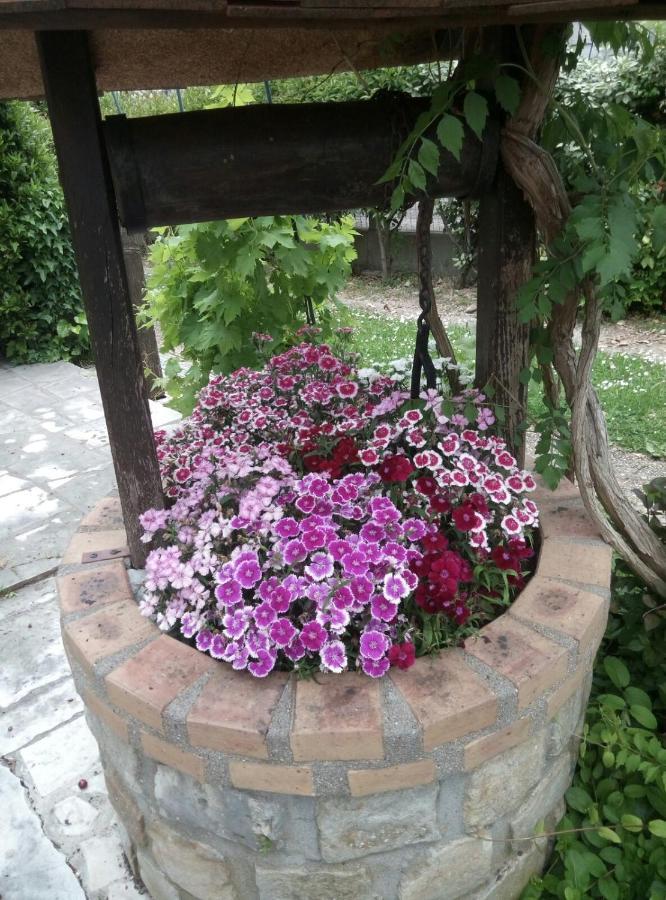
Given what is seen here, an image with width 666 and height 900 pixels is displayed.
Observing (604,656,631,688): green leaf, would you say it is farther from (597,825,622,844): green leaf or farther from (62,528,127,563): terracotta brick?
(62,528,127,563): terracotta brick

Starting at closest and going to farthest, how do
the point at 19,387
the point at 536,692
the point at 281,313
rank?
the point at 536,692 < the point at 281,313 < the point at 19,387

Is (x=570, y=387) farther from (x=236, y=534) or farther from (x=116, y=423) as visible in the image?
(x=116, y=423)

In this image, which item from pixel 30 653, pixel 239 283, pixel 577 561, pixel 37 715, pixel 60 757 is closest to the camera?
pixel 577 561

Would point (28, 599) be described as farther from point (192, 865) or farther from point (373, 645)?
point (373, 645)

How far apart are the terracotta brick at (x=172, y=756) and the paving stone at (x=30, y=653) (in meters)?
1.17

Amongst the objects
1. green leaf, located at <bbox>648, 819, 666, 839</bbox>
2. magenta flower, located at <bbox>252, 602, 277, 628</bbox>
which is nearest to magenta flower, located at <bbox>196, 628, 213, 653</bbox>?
magenta flower, located at <bbox>252, 602, 277, 628</bbox>

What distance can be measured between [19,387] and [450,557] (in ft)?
15.4

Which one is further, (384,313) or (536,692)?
(384,313)

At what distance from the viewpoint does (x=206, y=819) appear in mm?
1348

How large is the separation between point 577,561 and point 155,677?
97cm

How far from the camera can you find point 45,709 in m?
2.21

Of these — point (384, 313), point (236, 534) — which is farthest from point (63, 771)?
point (384, 313)

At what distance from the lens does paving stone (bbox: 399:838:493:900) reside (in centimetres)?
136

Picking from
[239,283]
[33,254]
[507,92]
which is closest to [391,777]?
[507,92]
